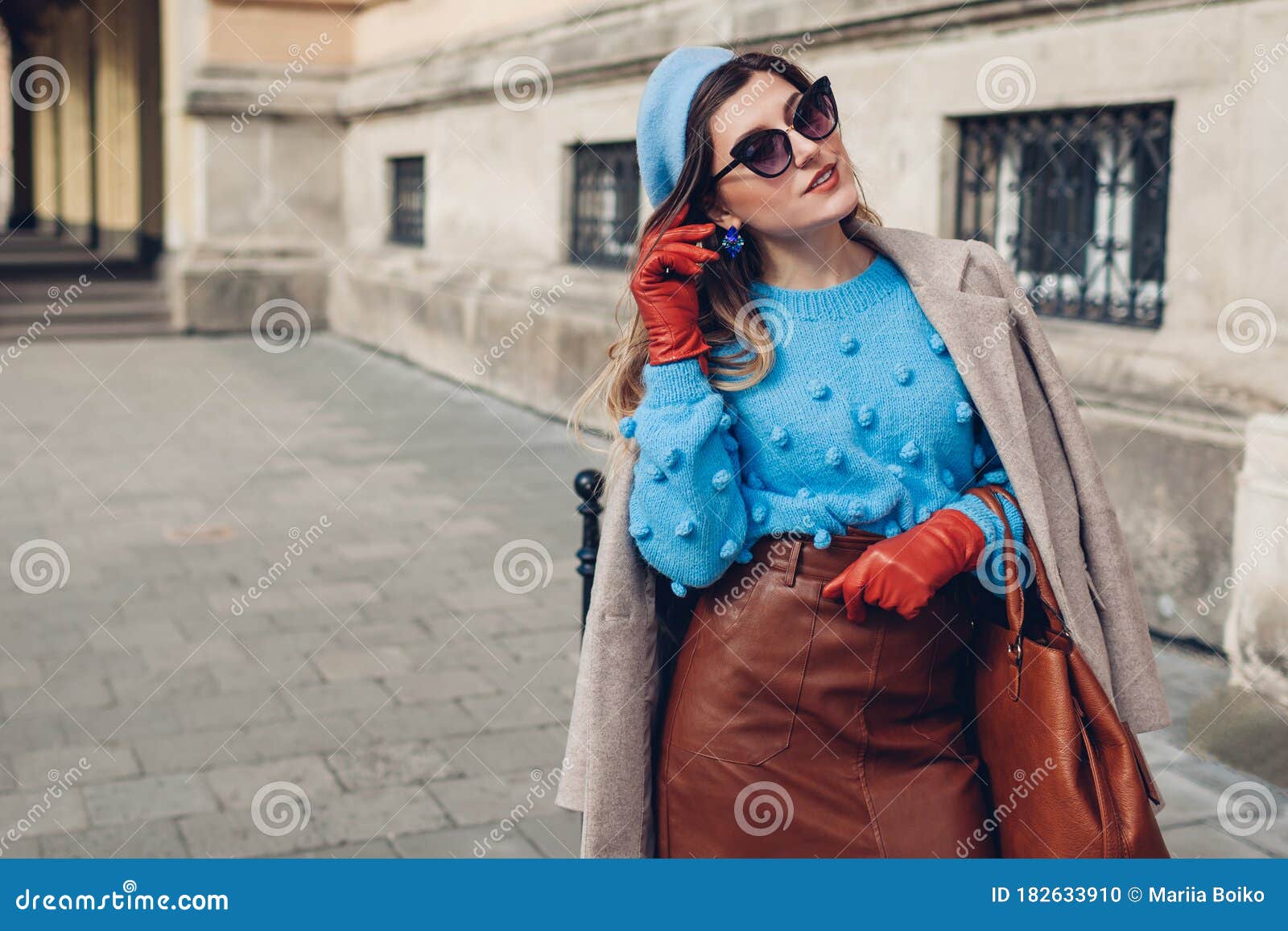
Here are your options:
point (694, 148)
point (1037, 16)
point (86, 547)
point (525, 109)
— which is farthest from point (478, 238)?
point (694, 148)

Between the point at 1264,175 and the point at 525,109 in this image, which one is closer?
the point at 1264,175

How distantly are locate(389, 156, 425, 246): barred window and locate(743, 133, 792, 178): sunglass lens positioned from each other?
38.4 ft

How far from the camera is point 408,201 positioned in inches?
556

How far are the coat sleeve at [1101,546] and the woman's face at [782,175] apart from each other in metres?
0.30

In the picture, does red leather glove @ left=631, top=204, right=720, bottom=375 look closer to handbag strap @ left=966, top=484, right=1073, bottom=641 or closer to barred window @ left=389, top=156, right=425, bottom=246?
handbag strap @ left=966, top=484, right=1073, bottom=641

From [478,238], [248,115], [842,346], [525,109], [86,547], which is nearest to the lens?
[842,346]

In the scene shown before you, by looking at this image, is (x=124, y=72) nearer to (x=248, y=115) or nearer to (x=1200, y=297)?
(x=248, y=115)

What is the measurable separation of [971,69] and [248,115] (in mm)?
10010

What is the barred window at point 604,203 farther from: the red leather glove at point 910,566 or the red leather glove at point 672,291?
the red leather glove at point 910,566

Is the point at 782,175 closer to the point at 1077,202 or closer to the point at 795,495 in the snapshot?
the point at 795,495

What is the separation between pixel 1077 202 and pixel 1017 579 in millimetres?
4435

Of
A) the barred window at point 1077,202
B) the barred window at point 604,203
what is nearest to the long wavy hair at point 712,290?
the barred window at point 1077,202

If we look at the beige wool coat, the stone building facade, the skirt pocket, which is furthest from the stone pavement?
the skirt pocket

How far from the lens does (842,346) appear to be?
2.35m
